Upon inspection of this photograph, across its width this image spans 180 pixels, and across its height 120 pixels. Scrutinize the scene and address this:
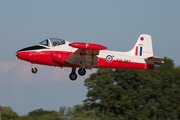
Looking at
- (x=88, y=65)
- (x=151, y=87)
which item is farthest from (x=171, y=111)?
(x=88, y=65)

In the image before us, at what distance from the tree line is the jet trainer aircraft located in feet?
70.0

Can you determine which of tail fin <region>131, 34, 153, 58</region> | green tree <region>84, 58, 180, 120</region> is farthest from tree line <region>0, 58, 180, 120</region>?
tail fin <region>131, 34, 153, 58</region>

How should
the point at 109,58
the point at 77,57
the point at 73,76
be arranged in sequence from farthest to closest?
the point at 73,76
the point at 109,58
the point at 77,57

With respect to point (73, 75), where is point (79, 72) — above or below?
above

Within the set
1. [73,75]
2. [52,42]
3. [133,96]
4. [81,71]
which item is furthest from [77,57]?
[133,96]

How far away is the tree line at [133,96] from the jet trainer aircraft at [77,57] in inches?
840

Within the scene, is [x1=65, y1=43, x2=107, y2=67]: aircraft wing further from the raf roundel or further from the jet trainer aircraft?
the raf roundel

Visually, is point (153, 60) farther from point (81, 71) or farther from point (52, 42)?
point (52, 42)

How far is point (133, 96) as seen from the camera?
134 feet

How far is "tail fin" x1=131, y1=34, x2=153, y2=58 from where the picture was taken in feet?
61.7

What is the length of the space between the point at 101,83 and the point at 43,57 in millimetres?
26874

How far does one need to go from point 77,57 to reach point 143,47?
515 cm

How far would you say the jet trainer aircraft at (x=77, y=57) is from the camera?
16.7 m

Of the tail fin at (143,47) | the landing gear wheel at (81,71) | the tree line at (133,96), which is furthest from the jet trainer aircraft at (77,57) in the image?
the tree line at (133,96)
